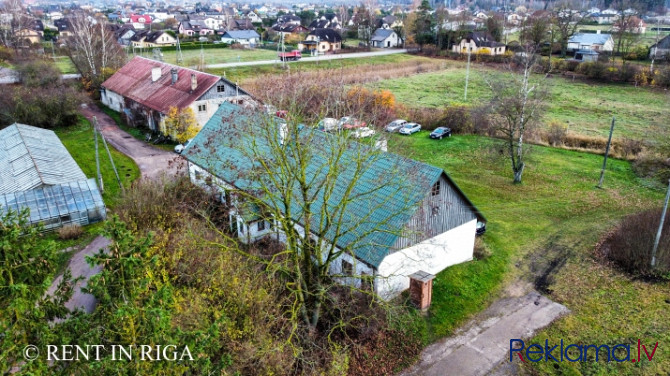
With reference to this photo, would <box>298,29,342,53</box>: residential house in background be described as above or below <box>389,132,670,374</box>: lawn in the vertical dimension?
above

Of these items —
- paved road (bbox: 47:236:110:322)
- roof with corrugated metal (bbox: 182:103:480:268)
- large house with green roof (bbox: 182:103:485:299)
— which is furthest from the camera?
paved road (bbox: 47:236:110:322)

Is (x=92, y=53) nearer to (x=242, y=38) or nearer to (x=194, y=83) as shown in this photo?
(x=194, y=83)

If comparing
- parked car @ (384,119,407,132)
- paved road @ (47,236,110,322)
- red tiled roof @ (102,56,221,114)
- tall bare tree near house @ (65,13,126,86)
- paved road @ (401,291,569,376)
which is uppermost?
tall bare tree near house @ (65,13,126,86)

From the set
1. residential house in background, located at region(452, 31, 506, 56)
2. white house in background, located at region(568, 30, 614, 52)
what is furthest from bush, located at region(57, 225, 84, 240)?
white house in background, located at region(568, 30, 614, 52)

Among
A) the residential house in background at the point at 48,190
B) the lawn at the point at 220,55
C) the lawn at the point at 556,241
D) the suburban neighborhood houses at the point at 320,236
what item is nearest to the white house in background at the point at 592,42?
the suburban neighborhood houses at the point at 320,236

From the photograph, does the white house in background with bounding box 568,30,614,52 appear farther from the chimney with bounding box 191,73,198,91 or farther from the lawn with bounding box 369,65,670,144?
the chimney with bounding box 191,73,198,91

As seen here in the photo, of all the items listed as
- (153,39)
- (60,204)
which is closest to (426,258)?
(60,204)

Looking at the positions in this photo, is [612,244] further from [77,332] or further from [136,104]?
[136,104]

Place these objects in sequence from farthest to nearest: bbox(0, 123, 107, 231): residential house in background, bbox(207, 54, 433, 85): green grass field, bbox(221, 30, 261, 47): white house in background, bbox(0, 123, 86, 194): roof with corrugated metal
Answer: bbox(221, 30, 261, 47): white house in background → bbox(207, 54, 433, 85): green grass field → bbox(0, 123, 86, 194): roof with corrugated metal → bbox(0, 123, 107, 231): residential house in background
